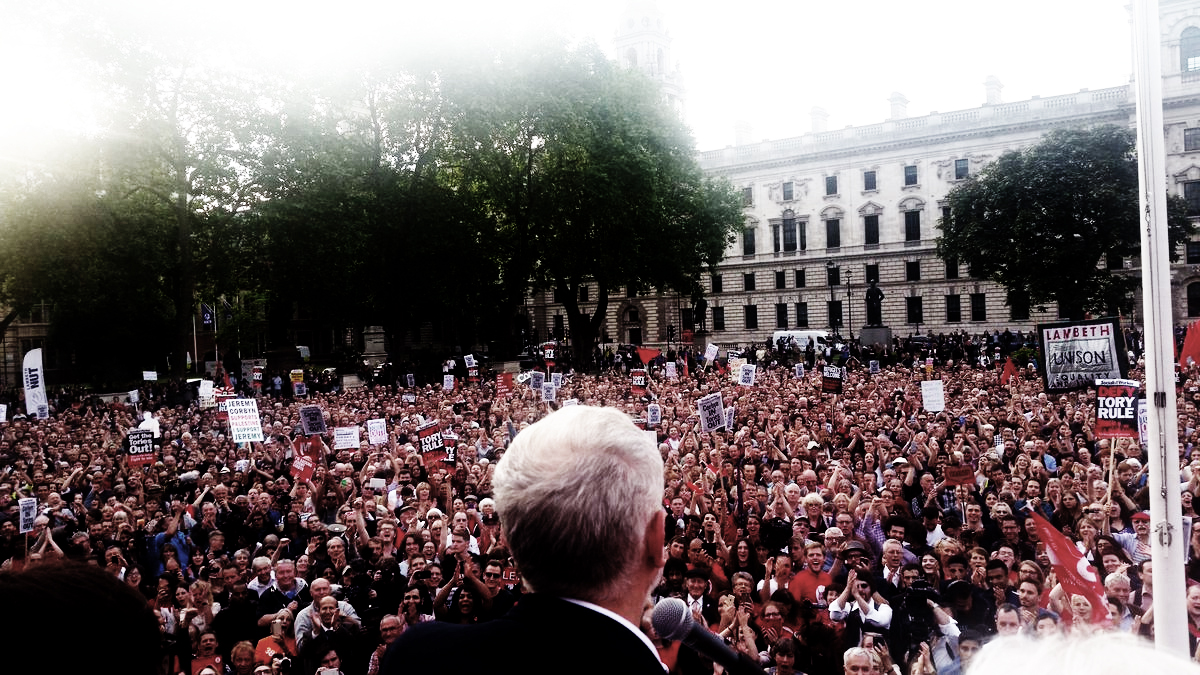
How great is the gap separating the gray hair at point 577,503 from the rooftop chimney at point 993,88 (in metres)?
68.9

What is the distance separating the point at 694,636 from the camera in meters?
2.22

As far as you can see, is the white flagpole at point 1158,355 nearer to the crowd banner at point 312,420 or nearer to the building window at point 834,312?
the crowd banner at point 312,420

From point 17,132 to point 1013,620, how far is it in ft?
108

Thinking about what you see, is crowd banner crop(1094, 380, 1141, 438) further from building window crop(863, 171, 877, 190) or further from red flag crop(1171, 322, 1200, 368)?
building window crop(863, 171, 877, 190)

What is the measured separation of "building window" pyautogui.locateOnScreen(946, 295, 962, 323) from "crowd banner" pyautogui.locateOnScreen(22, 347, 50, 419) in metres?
58.7

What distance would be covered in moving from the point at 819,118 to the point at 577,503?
237 feet

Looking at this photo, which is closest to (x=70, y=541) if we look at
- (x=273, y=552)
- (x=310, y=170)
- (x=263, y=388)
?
(x=273, y=552)

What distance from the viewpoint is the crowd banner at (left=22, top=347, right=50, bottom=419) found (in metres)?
19.1

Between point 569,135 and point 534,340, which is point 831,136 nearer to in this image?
point 534,340

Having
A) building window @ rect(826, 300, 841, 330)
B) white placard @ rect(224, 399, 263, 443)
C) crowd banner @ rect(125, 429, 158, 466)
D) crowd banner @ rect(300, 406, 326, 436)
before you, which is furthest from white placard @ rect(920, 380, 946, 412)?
building window @ rect(826, 300, 841, 330)

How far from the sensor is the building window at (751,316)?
2874 inches

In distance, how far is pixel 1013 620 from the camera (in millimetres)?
6020

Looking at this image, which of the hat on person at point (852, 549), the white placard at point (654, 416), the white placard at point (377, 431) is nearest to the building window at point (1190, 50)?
the white placard at point (654, 416)

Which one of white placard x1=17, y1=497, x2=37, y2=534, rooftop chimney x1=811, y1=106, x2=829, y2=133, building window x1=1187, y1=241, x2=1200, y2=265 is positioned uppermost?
rooftop chimney x1=811, y1=106, x2=829, y2=133
